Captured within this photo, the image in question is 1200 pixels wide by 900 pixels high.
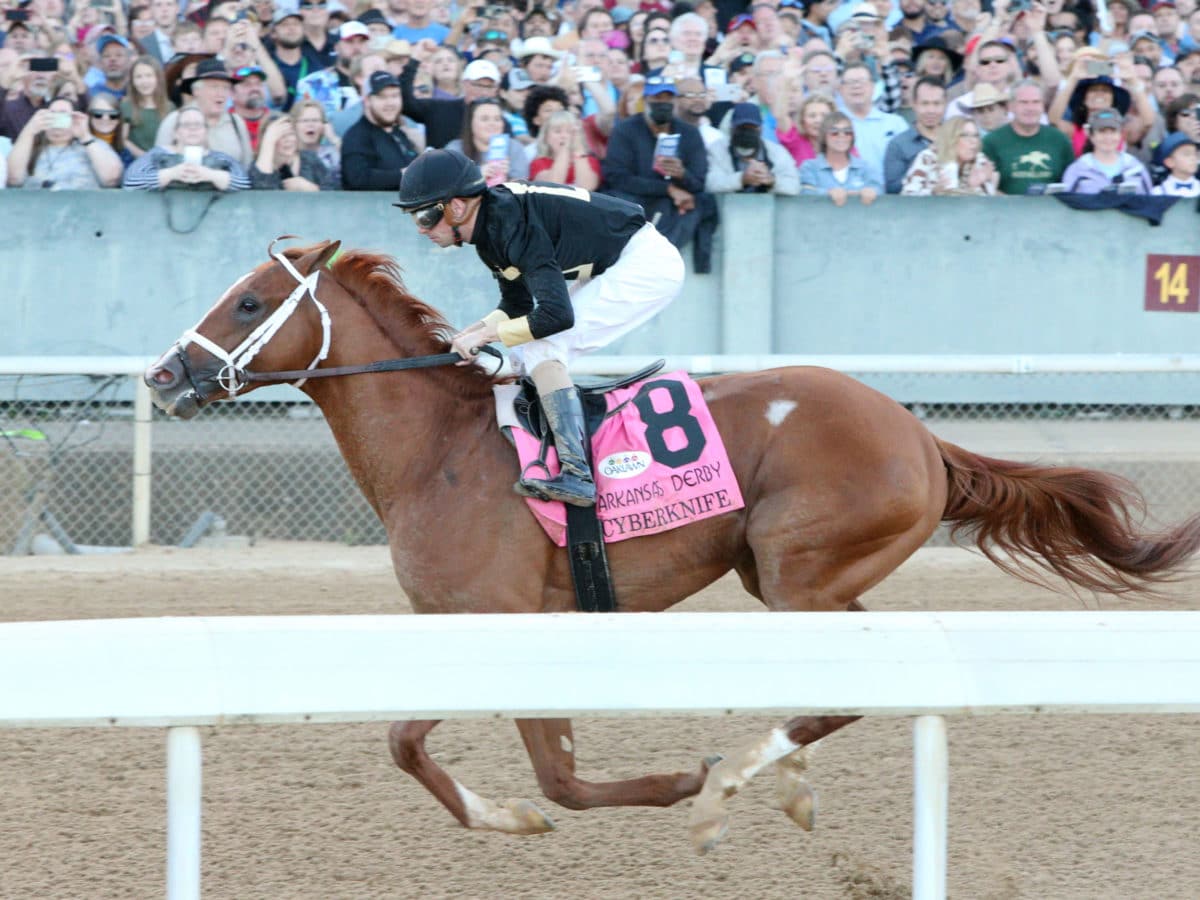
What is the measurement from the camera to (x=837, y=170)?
8531 millimetres

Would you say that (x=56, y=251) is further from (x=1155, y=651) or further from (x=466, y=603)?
(x=1155, y=651)

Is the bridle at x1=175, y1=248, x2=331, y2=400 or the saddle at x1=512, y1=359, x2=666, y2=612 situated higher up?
the bridle at x1=175, y1=248, x2=331, y2=400

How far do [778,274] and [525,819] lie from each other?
5230mm

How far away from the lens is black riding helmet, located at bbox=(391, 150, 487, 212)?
4004 millimetres

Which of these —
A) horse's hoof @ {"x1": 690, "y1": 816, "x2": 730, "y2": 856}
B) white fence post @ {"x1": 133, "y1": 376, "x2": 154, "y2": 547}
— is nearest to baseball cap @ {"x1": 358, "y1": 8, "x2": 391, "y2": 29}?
white fence post @ {"x1": 133, "y1": 376, "x2": 154, "y2": 547}

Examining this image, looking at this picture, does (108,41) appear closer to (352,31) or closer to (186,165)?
(186,165)

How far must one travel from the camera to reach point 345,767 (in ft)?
15.0

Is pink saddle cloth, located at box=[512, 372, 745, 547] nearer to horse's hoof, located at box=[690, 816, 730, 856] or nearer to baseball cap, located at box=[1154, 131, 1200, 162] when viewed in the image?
horse's hoof, located at box=[690, 816, 730, 856]

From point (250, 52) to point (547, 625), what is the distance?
6.51 metres

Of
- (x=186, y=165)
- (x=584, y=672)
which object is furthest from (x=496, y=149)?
(x=584, y=672)

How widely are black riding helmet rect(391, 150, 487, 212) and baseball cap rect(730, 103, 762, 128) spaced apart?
454cm

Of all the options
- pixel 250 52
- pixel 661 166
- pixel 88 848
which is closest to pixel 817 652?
pixel 88 848

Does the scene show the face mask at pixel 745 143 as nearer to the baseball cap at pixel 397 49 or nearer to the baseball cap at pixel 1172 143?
the baseball cap at pixel 397 49

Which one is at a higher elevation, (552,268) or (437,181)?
(437,181)
